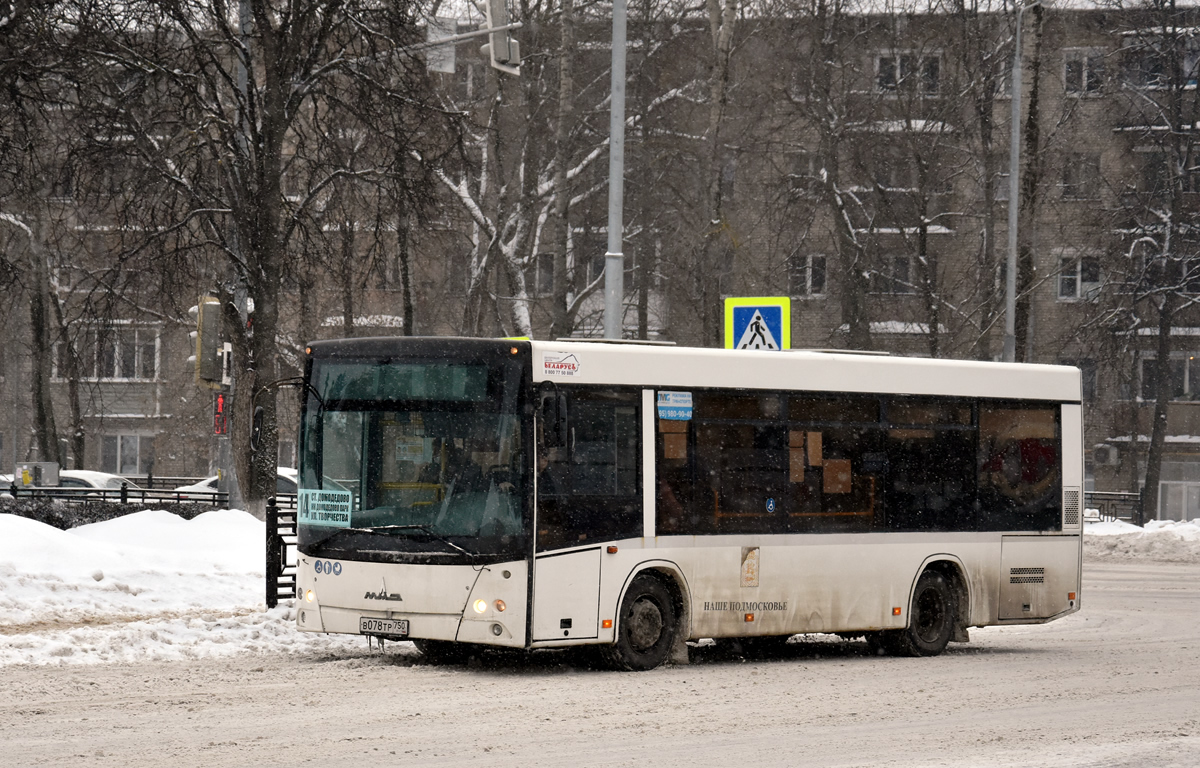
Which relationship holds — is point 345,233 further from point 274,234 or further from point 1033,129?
point 1033,129

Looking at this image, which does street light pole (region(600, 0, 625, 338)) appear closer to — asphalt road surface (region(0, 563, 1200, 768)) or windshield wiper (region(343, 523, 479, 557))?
asphalt road surface (region(0, 563, 1200, 768))

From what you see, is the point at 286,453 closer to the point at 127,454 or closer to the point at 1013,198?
the point at 127,454

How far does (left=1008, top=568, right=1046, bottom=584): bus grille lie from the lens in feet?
59.7

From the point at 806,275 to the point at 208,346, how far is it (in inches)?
1276

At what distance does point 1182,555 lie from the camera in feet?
121

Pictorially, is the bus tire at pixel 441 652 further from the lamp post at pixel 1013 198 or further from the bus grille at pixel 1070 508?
the lamp post at pixel 1013 198

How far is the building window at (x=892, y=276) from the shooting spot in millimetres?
47750

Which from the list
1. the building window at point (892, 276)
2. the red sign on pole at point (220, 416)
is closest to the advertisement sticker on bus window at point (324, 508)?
the red sign on pole at point (220, 416)

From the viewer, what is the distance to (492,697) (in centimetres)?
1273

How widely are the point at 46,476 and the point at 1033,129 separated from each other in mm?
23072

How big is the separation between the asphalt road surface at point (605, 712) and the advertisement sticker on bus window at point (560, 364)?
2397 millimetres

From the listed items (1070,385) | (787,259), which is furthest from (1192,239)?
(1070,385)

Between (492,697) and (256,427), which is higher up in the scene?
(256,427)

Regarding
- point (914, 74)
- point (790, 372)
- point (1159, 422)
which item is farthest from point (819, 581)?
point (1159, 422)
